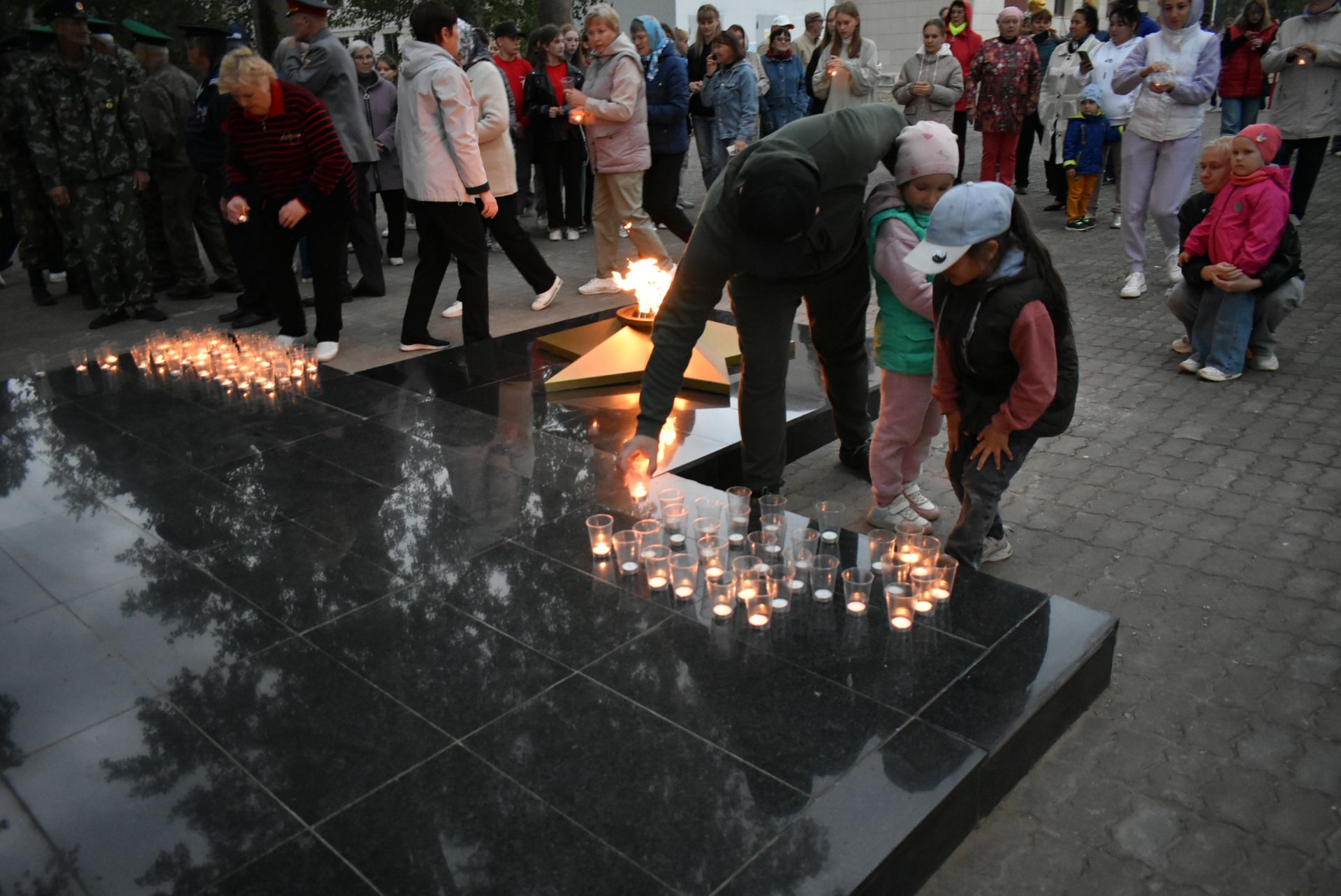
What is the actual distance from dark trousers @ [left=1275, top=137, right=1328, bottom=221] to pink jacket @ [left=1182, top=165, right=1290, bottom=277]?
3.73 meters

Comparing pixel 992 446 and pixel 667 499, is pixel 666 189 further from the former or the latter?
pixel 992 446

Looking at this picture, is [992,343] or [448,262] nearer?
[992,343]

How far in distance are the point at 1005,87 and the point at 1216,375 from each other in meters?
5.29

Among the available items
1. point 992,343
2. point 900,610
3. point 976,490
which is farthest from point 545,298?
point 900,610

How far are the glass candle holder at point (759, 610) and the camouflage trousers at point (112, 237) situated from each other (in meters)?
6.94

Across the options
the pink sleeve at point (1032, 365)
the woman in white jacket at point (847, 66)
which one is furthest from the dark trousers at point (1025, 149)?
the pink sleeve at point (1032, 365)

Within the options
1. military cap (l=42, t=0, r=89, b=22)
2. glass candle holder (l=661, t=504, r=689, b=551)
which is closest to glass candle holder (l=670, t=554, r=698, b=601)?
glass candle holder (l=661, t=504, r=689, b=551)

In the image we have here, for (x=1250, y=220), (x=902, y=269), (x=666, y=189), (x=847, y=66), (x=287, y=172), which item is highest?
(x=847, y=66)

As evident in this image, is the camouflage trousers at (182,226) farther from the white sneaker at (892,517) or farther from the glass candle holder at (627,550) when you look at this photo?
the white sneaker at (892,517)

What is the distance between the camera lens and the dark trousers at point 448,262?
6523 millimetres

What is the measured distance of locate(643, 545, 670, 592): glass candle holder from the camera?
3.52 meters

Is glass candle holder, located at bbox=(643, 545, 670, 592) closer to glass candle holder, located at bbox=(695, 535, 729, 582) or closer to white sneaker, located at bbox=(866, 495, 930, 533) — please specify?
glass candle holder, located at bbox=(695, 535, 729, 582)

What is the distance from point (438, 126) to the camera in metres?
6.39

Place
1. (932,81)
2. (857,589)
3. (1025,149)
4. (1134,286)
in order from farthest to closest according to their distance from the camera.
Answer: (1025,149)
(932,81)
(1134,286)
(857,589)
